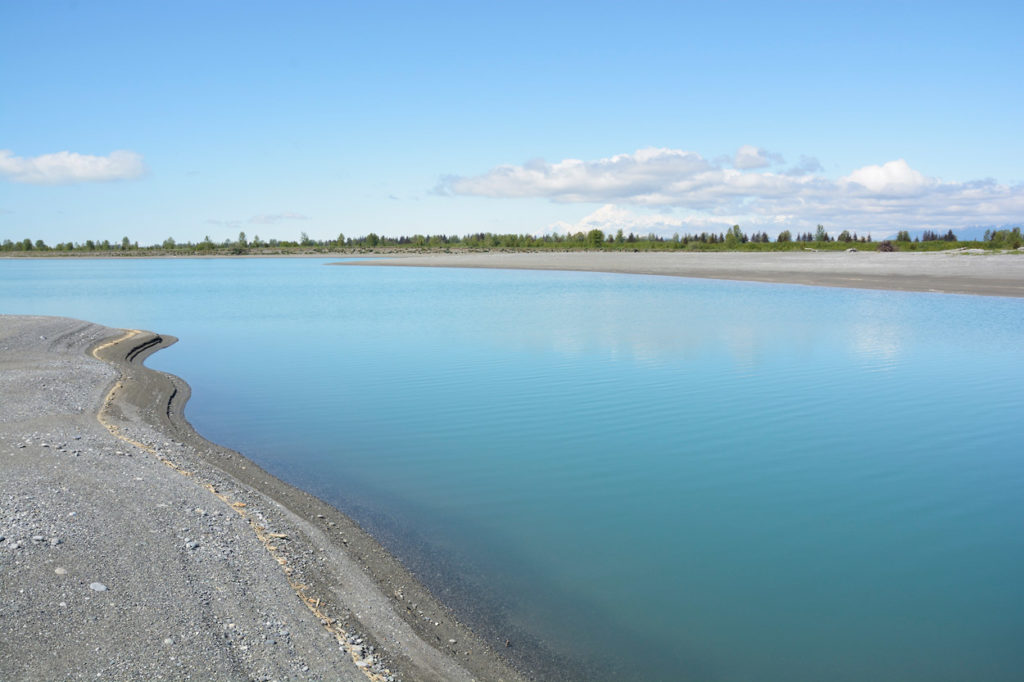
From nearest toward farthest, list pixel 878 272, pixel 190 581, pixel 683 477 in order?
pixel 190 581, pixel 683 477, pixel 878 272

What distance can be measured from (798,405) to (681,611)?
28.0 feet

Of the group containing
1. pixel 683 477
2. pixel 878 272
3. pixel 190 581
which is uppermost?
pixel 878 272

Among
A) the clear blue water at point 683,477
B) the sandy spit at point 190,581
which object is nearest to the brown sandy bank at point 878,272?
the clear blue water at point 683,477

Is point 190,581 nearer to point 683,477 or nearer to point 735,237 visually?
point 683,477

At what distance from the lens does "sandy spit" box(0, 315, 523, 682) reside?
199 inches

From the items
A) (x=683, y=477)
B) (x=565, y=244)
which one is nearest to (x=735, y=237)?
(x=565, y=244)

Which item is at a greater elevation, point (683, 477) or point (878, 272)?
point (878, 272)

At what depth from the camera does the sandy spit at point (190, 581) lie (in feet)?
16.6

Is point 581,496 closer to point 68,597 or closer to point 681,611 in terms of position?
point 681,611

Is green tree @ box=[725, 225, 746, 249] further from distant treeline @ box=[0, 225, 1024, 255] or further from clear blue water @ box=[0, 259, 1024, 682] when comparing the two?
clear blue water @ box=[0, 259, 1024, 682]

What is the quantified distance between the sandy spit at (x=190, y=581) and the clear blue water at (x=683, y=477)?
62 centimetres

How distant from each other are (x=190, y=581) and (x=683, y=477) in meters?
6.52

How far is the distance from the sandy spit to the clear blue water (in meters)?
0.62

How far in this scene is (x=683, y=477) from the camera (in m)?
9.98
